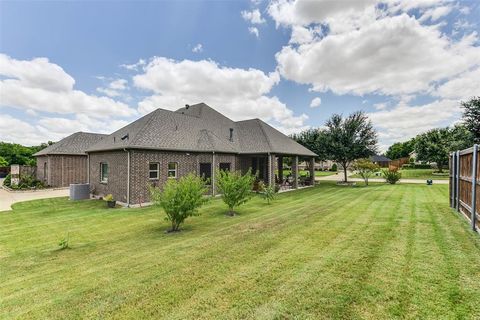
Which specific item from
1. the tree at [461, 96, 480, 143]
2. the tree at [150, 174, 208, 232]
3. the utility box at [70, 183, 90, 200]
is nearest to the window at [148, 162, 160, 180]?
the utility box at [70, 183, 90, 200]

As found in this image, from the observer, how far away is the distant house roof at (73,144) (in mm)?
21344

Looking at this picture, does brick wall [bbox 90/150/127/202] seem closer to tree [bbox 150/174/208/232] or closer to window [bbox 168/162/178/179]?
window [bbox 168/162/178/179]

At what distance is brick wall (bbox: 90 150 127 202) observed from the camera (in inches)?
519

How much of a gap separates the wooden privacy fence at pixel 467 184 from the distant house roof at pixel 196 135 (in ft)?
34.6

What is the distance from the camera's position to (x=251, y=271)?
4.37 m

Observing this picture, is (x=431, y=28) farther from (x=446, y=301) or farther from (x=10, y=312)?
(x=10, y=312)

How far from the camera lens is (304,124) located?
32625mm

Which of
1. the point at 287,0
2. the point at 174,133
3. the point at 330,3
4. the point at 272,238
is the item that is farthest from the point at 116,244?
the point at 287,0

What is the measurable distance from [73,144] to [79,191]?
9729 mm

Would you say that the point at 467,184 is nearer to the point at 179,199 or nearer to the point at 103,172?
the point at 179,199

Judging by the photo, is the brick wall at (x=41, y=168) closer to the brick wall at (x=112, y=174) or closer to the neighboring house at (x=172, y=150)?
the neighboring house at (x=172, y=150)

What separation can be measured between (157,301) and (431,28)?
1676cm

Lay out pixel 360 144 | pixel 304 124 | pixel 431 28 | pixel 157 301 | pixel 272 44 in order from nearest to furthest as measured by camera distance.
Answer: pixel 157 301 < pixel 431 28 < pixel 272 44 < pixel 360 144 < pixel 304 124

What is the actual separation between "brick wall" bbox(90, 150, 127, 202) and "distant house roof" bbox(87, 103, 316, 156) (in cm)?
56
